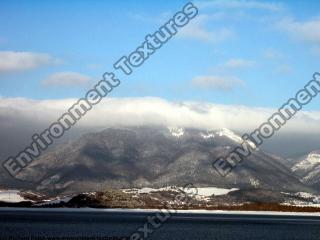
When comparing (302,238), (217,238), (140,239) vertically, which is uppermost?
(140,239)

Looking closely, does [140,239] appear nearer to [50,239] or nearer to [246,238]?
[50,239]

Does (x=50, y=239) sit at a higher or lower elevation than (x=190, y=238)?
higher

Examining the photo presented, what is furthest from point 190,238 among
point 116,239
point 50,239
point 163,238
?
point 50,239

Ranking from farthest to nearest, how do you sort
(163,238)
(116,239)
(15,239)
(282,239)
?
(282,239)
(163,238)
(116,239)
(15,239)

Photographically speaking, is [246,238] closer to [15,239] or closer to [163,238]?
[163,238]

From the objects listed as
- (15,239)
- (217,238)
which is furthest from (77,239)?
(217,238)

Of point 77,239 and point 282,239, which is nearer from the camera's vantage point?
point 77,239

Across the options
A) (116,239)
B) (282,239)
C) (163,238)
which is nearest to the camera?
(116,239)

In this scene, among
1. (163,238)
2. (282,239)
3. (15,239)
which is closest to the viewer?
(15,239)

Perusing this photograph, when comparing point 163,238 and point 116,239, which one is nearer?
point 116,239
